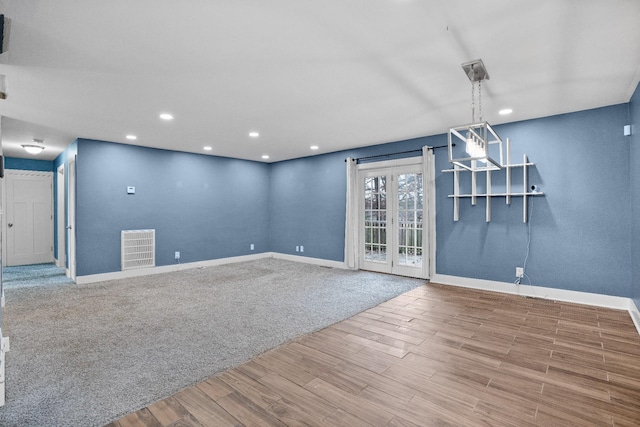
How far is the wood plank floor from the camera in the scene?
74.1 inches

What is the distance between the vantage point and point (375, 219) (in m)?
6.32

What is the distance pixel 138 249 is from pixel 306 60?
5138 mm

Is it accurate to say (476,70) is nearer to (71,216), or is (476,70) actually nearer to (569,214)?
(569,214)

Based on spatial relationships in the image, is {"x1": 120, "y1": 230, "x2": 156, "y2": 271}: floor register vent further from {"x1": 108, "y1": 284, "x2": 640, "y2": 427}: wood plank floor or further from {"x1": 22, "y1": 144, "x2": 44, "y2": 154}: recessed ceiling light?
{"x1": 108, "y1": 284, "x2": 640, "y2": 427}: wood plank floor

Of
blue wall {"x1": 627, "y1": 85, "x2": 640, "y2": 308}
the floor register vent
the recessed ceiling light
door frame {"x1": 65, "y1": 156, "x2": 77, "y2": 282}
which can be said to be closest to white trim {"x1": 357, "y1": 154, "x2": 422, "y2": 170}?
blue wall {"x1": 627, "y1": 85, "x2": 640, "y2": 308}

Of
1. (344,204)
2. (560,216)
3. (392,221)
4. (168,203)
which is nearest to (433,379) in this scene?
(560,216)

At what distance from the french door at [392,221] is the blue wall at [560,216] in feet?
1.34

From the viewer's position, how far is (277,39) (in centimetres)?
240

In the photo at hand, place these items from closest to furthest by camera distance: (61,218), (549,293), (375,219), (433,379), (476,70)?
1. (433,379)
2. (476,70)
3. (549,293)
4. (375,219)
5. (61,218)

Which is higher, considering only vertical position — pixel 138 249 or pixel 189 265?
pixel 138 249

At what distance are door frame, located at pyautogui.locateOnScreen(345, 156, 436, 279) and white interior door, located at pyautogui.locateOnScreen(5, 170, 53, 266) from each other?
7.38 m

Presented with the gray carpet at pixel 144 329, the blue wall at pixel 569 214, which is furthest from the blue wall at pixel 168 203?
the blue wall at pixel 569 214

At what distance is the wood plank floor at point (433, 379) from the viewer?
1883 mm

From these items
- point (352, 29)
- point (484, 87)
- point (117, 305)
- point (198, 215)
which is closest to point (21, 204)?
point (198, 215)
